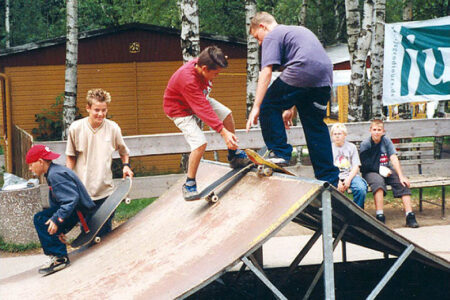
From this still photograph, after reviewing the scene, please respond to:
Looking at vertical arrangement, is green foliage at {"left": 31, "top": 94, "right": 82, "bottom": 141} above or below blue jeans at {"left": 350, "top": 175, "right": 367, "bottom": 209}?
above

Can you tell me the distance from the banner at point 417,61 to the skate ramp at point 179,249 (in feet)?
20.5

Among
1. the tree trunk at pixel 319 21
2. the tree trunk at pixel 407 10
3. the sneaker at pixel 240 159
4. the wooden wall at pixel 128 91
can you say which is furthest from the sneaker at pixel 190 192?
the tree trunk at pixel 319 21

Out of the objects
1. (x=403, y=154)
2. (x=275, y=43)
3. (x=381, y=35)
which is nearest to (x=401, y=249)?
(x=275, y=43)

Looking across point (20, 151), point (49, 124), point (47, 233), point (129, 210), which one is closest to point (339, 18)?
point (49, 124)

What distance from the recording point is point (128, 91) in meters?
16.0

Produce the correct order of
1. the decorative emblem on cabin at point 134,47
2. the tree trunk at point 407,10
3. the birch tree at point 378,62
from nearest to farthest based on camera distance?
the birch tree at point 378,62 → the decorative emblem on cabin at point 134,47 → the tree trunk at point 407,10

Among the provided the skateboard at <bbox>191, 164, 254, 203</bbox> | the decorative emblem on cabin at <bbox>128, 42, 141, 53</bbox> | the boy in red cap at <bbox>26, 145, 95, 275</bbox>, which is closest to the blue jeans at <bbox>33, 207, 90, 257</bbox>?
the boy in red cap at <bbox>26, 145, 95, 275</bbox>

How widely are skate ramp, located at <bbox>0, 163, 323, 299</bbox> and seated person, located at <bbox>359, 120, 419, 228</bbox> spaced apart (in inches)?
136

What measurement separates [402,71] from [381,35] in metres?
2.43

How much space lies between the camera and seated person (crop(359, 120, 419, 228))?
8.31m

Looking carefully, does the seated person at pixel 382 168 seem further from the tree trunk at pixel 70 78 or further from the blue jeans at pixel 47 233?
the tree trunk at pixel 70 78

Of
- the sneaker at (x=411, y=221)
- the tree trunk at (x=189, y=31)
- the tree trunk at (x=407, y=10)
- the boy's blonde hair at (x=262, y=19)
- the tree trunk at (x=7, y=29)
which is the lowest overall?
the sneaker at (x=411, y=221)

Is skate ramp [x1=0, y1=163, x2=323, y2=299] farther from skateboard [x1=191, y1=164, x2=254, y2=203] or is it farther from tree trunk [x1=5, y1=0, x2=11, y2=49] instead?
tree trunk [x1=5, y1=0, x2=11, y2=49]

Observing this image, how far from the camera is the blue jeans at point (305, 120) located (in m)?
5.32
